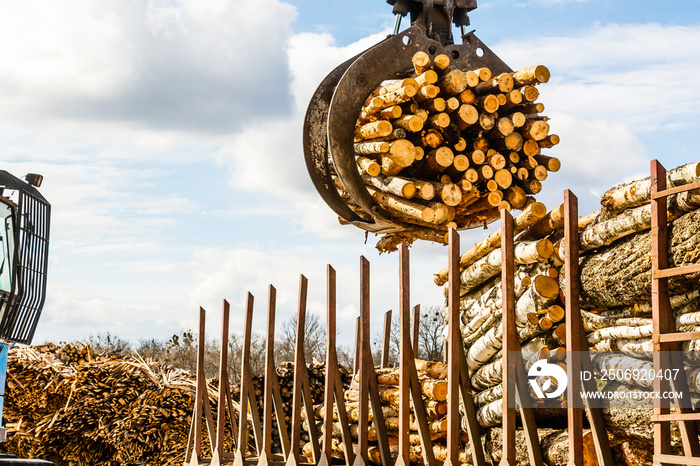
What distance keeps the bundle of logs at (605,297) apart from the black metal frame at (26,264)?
11.6 feet

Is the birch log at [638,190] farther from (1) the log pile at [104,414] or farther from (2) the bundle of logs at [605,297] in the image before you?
(1) the log pile at [104,414]

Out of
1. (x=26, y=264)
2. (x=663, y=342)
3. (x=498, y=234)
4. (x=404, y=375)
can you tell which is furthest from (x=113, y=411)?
(x=663, y=342)

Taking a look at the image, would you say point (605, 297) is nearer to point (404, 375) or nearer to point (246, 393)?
point (404, 375)

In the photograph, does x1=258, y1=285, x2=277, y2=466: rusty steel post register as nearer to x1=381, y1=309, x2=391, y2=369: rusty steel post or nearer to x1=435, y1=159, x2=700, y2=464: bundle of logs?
x1=381, y1=309, x2=391, y2=369: rusty steel post

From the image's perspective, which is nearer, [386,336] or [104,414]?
[386,336]

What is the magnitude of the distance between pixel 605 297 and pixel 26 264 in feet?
14.3

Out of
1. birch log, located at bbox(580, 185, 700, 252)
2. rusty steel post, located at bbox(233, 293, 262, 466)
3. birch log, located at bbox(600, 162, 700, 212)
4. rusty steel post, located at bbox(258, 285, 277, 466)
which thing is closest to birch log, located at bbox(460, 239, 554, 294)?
birch log, located at bbox(580, 185, 700, 252)

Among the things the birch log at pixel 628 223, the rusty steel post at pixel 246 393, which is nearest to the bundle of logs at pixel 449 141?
the rusty steel post at pixel 246 393

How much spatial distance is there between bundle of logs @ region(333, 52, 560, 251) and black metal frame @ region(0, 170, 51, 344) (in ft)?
10.4

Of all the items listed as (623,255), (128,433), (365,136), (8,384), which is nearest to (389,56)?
(365,136)

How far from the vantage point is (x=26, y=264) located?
6.05 meters

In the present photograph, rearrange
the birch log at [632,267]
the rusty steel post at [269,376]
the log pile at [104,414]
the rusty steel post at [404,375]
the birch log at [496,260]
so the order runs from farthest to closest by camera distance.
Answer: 1. the log pile at [104,414]
2. the rusty steel post at [269,376]
3. the rusty steel post at [404,375]
4. the birch log at [496,260]
5. the birch log at [632,267]

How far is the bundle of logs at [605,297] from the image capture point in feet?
15.1

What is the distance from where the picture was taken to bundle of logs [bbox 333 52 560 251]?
7.69m
